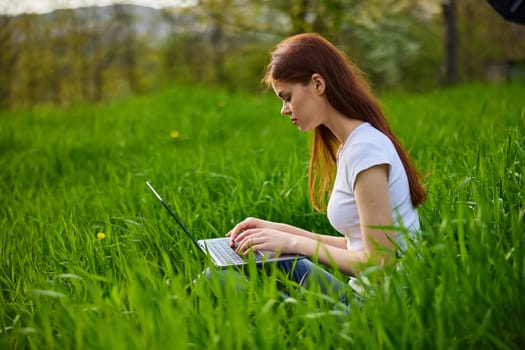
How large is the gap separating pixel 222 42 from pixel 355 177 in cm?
2395

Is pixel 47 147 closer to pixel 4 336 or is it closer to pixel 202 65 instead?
pixel 4 336

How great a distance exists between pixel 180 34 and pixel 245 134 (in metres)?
20.8

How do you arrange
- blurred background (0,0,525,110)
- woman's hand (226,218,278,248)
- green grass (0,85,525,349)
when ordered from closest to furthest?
green grass (0,85,525,349) → woman's hand (226,218,278,248) → blurred background (0,0,525,110)

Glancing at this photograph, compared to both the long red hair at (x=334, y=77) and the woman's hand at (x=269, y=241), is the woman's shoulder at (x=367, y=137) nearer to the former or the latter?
the long red hair at (x=334, y=77)

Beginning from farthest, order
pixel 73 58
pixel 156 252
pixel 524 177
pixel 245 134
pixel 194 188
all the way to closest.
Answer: pixel 73 58 < pixel 245 134 < pixel 194 188 < pixel 156 252 < pixel 524 177

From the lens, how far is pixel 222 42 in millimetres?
24828

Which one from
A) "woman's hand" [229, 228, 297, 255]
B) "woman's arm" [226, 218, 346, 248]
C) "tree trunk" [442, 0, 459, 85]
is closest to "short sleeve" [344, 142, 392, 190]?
"woman's hand" [229, 228, 297, 255]

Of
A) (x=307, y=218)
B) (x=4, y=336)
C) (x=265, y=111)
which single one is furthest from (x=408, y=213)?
(x=265, y=111)

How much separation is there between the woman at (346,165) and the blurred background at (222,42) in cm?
699

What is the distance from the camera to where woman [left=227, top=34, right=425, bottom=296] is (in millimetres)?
1769

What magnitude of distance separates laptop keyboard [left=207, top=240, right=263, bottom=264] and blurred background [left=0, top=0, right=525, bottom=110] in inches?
276

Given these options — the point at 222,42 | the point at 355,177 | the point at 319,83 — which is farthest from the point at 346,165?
the point at 222,42

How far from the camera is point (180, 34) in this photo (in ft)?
83.6

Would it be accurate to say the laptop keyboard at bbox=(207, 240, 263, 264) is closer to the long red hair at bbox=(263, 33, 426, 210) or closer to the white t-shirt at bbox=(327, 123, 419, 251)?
the white t-shirt at bbox=(327, 123, 419, 251)
